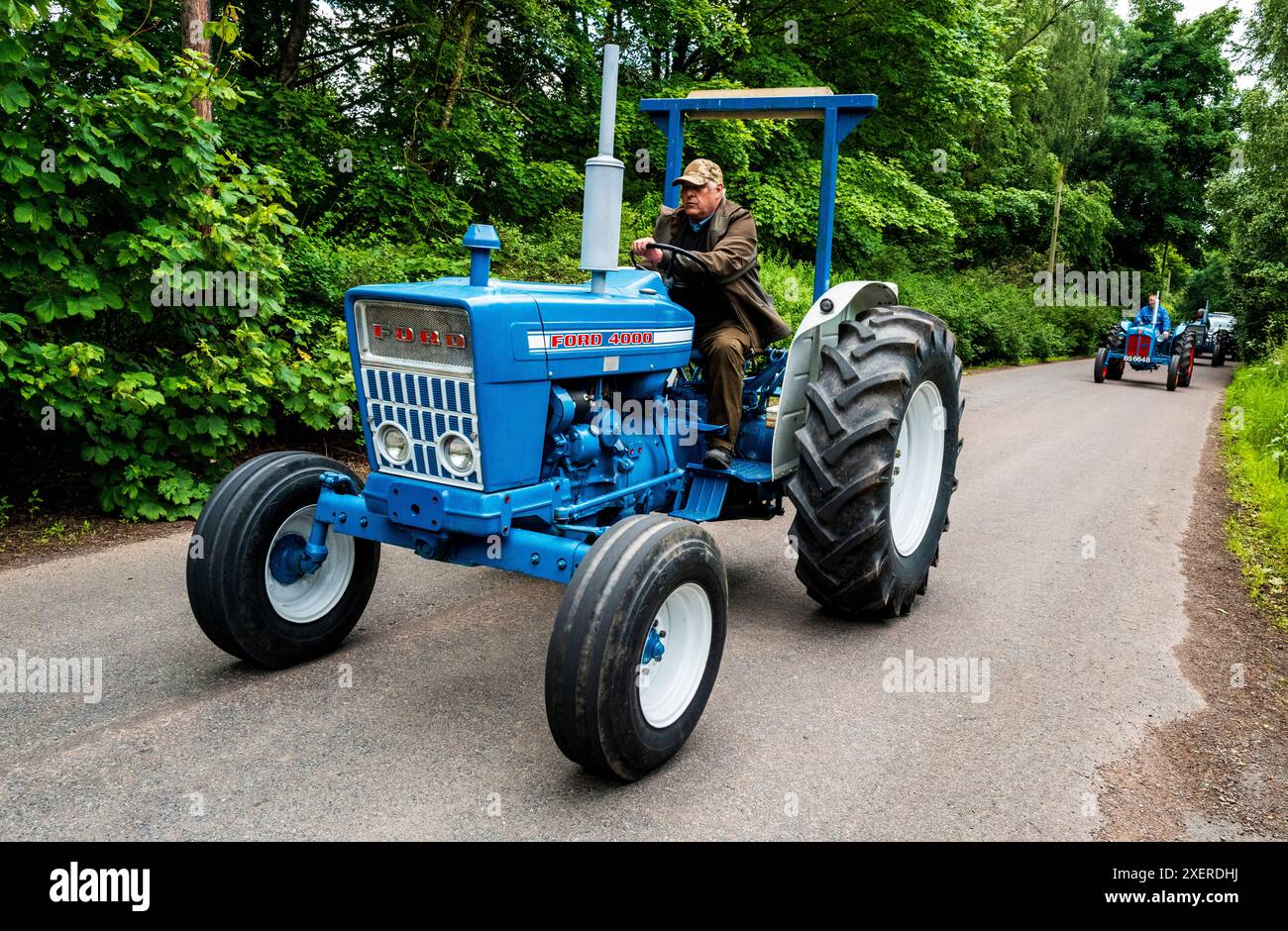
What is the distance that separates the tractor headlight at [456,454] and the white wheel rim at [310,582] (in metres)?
0.72

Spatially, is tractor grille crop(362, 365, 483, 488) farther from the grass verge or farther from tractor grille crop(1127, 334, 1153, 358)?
tractor grille crop(1127, 334, 1153, 358)

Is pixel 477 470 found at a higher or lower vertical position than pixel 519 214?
lower

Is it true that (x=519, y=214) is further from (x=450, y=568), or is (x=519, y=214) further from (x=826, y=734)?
(x=826, y=734)

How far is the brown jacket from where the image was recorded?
4391mm

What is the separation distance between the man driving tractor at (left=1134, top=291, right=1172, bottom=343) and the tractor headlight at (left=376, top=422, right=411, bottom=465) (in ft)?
61.2

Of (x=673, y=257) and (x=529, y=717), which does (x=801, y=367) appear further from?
(x=529, y=717)

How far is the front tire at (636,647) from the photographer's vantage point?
2746 mm

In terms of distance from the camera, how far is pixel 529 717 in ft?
11.3

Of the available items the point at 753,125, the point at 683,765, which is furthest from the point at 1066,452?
the point at 683,765

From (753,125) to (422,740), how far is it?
11.5 meters

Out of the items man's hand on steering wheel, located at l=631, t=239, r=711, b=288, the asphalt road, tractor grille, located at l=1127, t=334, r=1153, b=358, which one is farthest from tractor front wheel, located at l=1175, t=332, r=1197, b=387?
man's hand on steering wheel, located at l=631, t=239, r=711, b=288

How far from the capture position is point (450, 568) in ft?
16.8

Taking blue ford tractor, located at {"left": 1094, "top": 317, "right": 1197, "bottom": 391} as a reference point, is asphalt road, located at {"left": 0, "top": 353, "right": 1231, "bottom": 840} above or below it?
below

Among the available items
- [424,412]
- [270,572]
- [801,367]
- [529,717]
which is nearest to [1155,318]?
[801,367]
